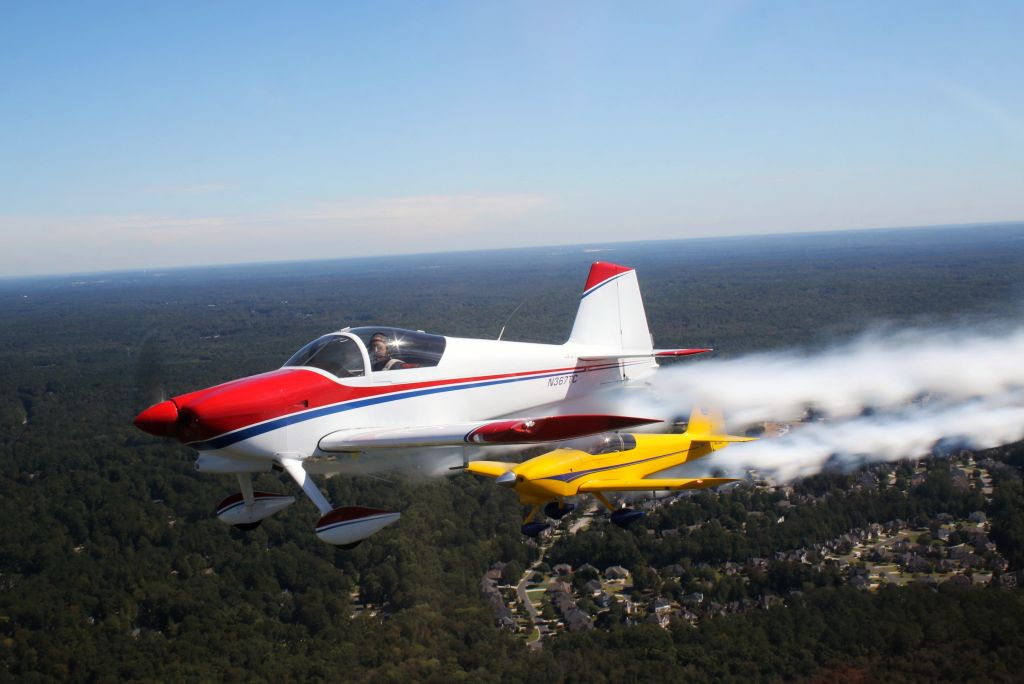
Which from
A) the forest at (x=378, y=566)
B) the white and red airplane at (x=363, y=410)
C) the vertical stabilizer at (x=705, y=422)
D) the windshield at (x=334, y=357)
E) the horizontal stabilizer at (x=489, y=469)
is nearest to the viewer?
the white and red airplane at (x=363, y=410)

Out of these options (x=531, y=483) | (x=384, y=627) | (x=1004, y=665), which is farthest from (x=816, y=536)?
(x=531, y=483)

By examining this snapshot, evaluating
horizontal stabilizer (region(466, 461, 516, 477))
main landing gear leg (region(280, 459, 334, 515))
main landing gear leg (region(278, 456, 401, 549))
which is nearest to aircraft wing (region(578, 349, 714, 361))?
horizontal stabilizer (region(466, 461, 516, 477))

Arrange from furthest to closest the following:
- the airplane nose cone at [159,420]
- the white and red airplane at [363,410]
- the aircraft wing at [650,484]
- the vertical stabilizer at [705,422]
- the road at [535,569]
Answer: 1. the road at [535,569]
2. the vertical stabilizer at [705,422]
3. the aircraft wing at [650,484]
4. the white and red airplane at [363,410]
5. the airplane nose cone at [159,420]

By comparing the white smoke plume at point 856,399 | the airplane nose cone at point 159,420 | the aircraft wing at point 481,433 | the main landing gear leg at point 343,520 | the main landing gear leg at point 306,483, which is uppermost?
the airplane nose cone at point 159,420

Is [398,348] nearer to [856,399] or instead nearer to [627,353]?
[627,353]

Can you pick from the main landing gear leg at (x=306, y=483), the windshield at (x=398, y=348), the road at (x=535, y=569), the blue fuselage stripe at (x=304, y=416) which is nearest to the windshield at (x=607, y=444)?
the blue fuselage stripe at (x=304, y=416)

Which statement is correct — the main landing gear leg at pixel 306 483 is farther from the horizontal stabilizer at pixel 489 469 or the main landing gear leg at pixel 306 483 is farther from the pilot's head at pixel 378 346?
the horizontal stabilizer at pixel 489 469

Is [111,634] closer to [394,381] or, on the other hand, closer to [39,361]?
[394,381]
